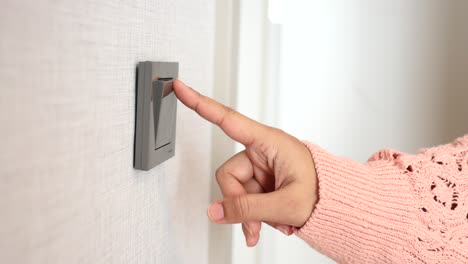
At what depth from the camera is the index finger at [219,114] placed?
42 centimetres

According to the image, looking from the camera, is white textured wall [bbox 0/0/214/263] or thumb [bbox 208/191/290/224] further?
thumb [bbox 208/191/290/224]

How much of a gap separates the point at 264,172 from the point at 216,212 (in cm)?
10

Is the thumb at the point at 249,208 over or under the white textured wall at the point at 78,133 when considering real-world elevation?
under

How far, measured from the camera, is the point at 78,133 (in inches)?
10.2

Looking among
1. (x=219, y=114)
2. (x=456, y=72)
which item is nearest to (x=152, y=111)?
(x=219, y=114)

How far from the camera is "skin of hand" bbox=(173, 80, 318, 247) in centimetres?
42

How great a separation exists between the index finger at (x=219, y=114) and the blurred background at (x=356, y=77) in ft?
0.87

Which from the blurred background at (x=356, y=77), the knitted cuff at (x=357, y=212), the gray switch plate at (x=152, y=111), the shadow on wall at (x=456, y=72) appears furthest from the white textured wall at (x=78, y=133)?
the shadow on wall at (x=456, y=72)

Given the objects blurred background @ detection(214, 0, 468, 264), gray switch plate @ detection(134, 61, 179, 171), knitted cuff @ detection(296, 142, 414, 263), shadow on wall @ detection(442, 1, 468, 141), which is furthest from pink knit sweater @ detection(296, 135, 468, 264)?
shadow on wall @ detection(442, 1, 468, 141)

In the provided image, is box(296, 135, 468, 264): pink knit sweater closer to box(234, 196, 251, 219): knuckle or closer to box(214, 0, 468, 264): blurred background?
box(234, 196, 251, 219): knuckle

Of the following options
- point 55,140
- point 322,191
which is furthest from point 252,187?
point 55,140

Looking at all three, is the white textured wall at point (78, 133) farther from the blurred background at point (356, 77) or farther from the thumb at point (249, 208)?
the blurred background at point (356, 77)

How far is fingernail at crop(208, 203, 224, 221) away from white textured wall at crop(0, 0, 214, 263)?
0.06 meters

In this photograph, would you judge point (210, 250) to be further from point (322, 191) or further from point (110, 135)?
point (110, 135)
